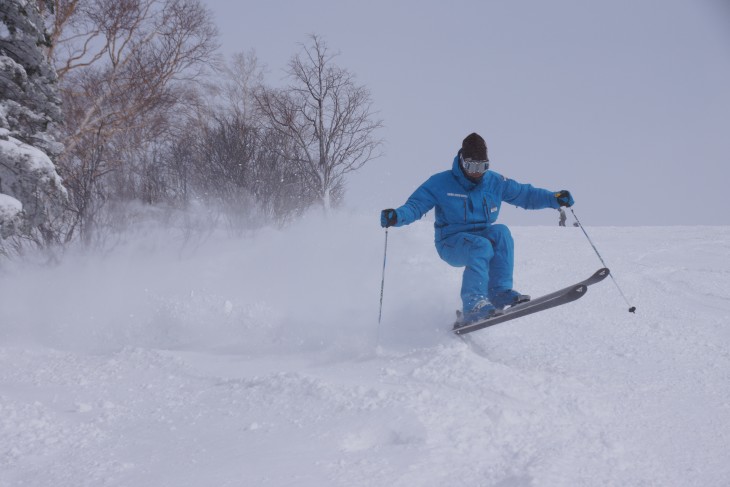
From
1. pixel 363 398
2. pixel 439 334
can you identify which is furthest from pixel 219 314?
pixel 363 398

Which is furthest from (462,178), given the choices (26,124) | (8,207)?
(26,124)

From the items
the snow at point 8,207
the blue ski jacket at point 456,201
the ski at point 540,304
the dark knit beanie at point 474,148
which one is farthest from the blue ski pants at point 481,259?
the snow at point 8,207

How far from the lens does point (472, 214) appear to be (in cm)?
458

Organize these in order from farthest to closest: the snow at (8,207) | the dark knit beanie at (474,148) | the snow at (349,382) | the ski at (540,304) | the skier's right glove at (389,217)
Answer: the snow at (8,207), the dark knit beanie at (474,148), the skier's right glove at (389,217), the ski at (540,304), the snow at (349,382)

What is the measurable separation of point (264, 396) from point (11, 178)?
168 inches

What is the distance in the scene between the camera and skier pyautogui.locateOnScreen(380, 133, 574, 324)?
4.30 metres

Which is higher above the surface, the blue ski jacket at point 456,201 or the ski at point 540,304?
the blue ski jacket at point 456,201

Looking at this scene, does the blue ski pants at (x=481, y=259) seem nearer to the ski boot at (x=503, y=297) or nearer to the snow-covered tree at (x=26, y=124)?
the ski boot at (x=503, y=297)

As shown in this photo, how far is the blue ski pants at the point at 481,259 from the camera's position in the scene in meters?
4.12

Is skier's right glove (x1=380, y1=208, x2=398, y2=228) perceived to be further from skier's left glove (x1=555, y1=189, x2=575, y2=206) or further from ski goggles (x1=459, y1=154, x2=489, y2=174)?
skier's left glove (x1=555, y1=189, x2=575, y2=206)

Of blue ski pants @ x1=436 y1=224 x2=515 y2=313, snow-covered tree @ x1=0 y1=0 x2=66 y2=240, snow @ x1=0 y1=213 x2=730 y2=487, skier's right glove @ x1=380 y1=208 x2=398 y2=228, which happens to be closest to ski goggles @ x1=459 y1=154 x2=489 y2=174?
blue ski pants @ x1=436 y1=224 x2=515 y2=313

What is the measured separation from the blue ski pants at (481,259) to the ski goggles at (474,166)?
1.78 feet

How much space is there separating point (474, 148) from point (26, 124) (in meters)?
5.29

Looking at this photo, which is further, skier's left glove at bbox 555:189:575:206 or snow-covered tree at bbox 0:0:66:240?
snow-covered tree at bbox 0:0:66:240
